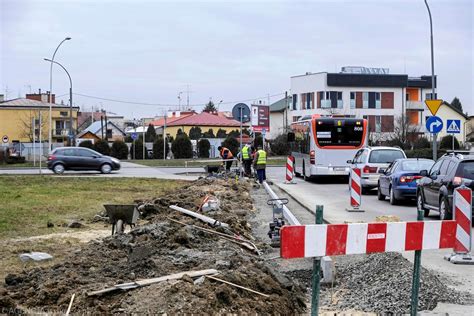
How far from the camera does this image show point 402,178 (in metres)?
20.2

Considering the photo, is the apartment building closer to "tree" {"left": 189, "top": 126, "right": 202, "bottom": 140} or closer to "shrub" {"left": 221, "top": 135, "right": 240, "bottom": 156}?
"shrub" {"left": 221, "top": 135, "right": 240, "bottom": 156}

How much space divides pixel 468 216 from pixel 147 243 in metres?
4.83

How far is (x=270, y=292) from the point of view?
725 centimetres

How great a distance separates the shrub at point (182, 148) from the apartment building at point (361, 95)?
16.7m

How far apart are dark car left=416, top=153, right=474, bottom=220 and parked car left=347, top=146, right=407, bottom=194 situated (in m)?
8.26

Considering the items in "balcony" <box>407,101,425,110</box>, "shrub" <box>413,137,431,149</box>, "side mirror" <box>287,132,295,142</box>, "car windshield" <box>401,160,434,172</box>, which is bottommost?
"car windshield" <box>401,160,434,172</box>

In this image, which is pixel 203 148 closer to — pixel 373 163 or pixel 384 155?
pixel 384 155

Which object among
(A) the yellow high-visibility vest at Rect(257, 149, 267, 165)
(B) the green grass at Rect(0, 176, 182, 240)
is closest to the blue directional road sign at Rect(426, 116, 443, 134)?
(A) the yellow high-visibility vest at Rect(257, 149, 267, 165)

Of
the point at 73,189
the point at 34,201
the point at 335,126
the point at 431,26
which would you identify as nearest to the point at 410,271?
the point at 34,201

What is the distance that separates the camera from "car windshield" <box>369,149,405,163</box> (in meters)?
25.6

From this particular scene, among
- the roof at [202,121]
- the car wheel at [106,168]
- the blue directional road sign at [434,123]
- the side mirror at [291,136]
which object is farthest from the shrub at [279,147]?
the blue directional road sign at [434,123]

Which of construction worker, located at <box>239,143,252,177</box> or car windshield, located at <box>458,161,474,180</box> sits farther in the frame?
construction worker, located at <box>239,143,252,177</box>

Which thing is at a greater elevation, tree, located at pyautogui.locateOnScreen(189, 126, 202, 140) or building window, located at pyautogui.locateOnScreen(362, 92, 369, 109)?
building window, located at pyautogui.locateOnScreen(362, 92, 369, 109)

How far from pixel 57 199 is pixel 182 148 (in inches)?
2136
